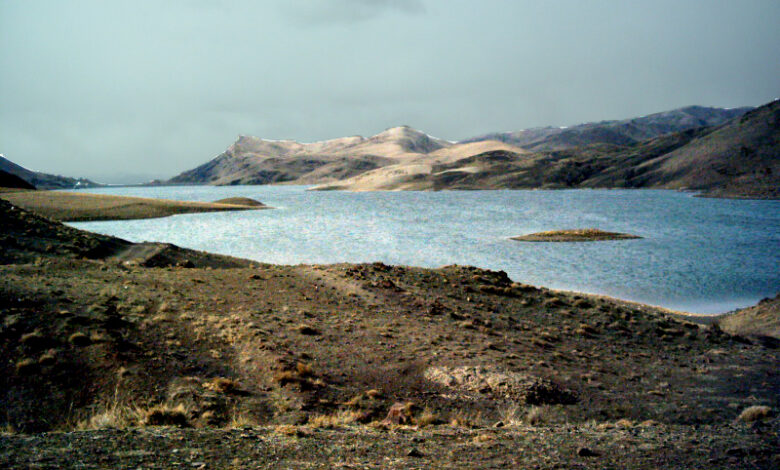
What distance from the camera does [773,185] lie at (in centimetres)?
18250

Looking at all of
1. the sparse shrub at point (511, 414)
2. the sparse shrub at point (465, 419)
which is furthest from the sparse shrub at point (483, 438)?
the sparse shrub at point (511, 414)

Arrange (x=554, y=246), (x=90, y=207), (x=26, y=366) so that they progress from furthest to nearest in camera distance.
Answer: (x=90, y=207)
(x=554, y=246)
(x=26, y=366)

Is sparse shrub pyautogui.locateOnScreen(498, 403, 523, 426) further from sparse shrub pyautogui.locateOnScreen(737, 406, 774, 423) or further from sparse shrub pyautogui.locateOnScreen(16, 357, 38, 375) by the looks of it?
sparse shrub pyautogui.locateOnScreen(16, 357, 38, 375)

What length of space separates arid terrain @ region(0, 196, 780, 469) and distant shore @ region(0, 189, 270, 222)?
69217mm

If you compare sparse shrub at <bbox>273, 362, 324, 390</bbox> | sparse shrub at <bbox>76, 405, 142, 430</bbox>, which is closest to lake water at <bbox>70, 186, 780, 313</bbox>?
sparse shrub at <bbox>273, 362, 324, 390</bbox>

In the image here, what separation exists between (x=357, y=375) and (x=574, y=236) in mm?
66730

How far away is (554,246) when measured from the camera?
70.6 meters

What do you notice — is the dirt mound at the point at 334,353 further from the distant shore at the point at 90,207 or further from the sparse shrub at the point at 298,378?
the distant shore at the point at 90,207

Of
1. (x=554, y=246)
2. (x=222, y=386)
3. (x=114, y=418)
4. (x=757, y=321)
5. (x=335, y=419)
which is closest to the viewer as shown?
(x=114, y=418)

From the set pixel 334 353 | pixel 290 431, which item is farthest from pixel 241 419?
pixel 334 353

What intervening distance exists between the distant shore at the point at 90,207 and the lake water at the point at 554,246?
18.3 feet

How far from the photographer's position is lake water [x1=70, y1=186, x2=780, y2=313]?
46.3 metres

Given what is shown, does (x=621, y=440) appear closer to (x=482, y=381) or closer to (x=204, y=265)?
(x=482, y=381)

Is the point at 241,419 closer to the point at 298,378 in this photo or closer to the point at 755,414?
the point at 298,378
